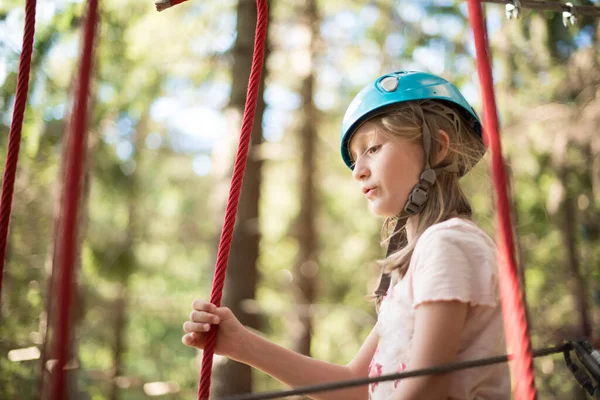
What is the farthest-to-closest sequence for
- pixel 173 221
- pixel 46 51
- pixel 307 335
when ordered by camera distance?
pixel 173 221
pixel 307 335
pixel 46 51

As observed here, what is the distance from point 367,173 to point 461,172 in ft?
1.27

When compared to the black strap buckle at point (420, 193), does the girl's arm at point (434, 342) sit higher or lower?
lower

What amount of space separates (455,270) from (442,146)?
603mm

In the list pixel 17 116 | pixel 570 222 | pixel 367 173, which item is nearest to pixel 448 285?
pixel 367 173

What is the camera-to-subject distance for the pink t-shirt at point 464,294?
5.29 ft

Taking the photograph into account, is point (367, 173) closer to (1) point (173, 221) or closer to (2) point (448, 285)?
(2) point (448, 285)

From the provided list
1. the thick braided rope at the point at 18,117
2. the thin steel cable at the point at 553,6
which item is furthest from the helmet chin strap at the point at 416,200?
the thick braided rope at the point at 18,117

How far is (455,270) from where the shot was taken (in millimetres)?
1616

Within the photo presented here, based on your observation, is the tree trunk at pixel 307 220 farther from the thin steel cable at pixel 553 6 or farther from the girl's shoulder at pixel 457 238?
the girl's shoulder at pixel 457 238

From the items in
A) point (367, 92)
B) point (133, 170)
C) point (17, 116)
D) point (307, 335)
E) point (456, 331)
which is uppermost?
point (133, 170)

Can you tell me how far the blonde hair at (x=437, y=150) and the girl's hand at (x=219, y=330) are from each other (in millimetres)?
531

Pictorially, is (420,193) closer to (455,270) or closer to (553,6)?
(455,270)

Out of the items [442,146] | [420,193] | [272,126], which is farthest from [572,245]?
[420,193]

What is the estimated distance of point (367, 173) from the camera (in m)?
2.02
